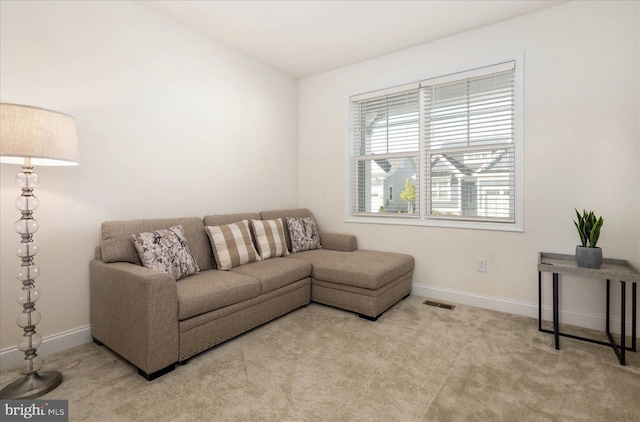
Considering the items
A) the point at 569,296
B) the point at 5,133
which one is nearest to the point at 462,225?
the point at 569,296

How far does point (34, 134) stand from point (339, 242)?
271cm

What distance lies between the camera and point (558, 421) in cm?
147

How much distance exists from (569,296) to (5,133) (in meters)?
3.87

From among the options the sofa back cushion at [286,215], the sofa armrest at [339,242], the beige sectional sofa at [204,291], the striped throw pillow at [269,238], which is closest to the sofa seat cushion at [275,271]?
the beige sectional sofa at [204,291]

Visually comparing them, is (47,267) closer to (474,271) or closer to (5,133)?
(5,133)

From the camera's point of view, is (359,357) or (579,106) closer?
(359,357)

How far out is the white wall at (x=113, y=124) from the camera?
203cm

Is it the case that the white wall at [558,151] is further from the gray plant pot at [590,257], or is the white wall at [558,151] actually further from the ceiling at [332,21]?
the gray plant pot at [590,257]

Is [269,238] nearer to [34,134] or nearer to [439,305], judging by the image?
[439,305]

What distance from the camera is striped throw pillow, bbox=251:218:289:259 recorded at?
122 inches

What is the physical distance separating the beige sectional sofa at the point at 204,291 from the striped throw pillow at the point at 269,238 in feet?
0.39

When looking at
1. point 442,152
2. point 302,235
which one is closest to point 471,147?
point 442,152

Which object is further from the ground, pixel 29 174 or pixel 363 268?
pixel 29 174

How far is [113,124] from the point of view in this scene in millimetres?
2445
